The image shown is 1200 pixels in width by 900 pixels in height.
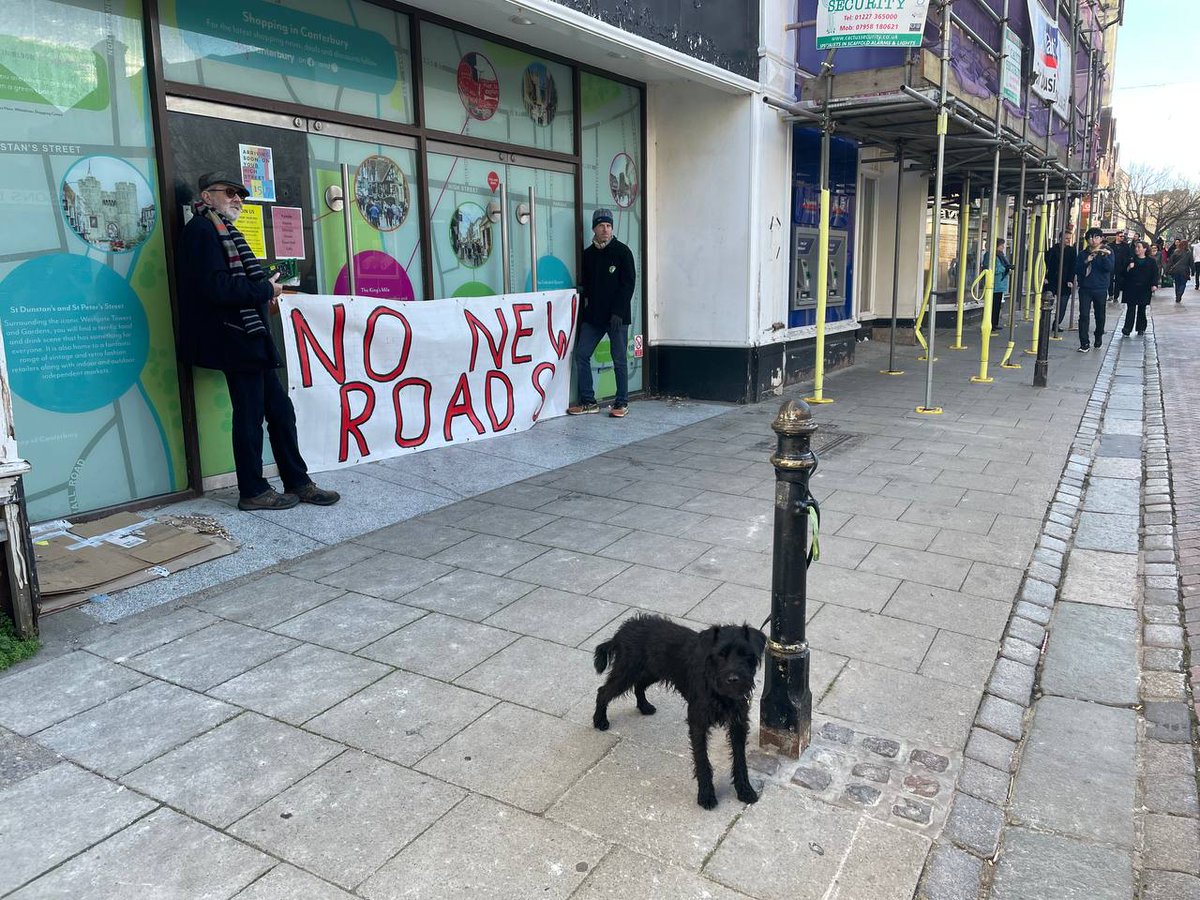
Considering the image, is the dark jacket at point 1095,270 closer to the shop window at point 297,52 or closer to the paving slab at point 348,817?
the shop window at point 297,52

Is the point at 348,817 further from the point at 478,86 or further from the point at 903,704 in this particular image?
the point at 478,86

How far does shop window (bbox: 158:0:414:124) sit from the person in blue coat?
11.5m

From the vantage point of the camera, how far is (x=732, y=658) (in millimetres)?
2426

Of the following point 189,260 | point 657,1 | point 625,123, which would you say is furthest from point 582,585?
point 625,123

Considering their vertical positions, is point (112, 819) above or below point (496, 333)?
below

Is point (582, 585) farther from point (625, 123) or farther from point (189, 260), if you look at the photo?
point (625, 123)

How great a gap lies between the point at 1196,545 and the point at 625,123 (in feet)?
21.1

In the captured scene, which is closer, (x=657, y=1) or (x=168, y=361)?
(x=168, y=361)

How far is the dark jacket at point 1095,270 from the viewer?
1352 centimetres

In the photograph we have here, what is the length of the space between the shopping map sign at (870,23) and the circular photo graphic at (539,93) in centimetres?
254

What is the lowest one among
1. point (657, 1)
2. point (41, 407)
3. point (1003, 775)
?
point (1003, 775)

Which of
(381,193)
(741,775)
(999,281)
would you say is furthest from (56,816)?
(999,281)

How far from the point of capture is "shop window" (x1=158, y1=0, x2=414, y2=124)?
209 inches

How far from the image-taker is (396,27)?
654 centimetres
